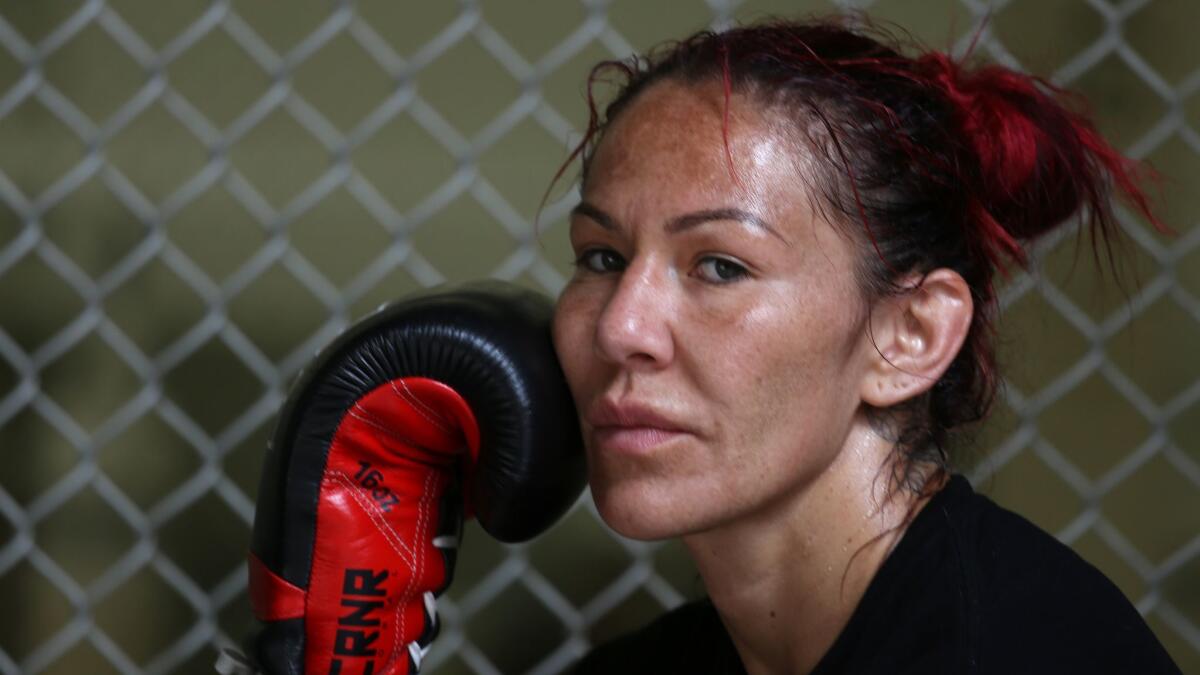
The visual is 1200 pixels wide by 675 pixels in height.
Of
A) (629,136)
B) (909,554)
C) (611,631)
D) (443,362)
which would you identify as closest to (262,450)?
(611,631)

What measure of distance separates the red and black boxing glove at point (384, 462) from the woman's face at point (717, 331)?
75mm

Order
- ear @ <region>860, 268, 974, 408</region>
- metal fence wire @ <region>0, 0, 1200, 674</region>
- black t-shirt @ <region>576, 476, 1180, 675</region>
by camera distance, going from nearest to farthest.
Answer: black t-shirt @ <region>576, 476, 1180, 675</region>
ear @ <region>860, 268, 974, 408</region>
metal fence wire @ <region>0, 0, 1200, 674</region>

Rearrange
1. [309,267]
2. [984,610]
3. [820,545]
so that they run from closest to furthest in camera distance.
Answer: [984,610] → [820,545] → [309,267]

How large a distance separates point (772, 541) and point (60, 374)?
2.73 ft

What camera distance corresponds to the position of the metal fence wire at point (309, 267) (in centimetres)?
138

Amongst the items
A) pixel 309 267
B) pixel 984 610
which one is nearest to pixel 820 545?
pixel 984 610

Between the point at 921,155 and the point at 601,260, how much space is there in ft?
0.83

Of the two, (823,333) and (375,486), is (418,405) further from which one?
(823,333)

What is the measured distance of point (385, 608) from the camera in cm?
102

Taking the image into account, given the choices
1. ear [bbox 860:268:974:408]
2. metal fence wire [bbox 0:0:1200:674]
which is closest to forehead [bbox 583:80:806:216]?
ear [bbox 860:268:974:408]

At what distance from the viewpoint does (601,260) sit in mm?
1029

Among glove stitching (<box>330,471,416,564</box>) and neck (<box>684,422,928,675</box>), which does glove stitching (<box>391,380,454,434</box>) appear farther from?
neck (<box>684,422,928,675</box>)

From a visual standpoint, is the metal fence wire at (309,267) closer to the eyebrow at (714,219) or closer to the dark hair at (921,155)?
the dark hair at (921,155)

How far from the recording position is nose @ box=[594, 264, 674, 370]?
92 cm
